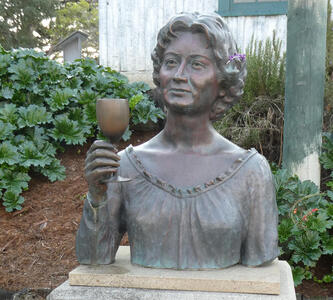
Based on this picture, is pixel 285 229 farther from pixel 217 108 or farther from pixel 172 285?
pixel 172 285

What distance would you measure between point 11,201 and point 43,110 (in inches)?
47.7

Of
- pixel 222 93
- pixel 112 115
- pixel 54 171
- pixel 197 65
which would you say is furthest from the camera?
pixel 54 171

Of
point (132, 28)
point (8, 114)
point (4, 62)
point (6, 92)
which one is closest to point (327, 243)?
point (8, 114)

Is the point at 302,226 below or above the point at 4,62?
below

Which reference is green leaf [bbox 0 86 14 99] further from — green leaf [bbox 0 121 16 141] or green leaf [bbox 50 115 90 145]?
green leaf [bbox 50 115 90 145]

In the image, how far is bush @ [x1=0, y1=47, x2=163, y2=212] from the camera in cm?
487

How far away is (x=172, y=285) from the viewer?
1.91 m

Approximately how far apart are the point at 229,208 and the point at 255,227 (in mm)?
161

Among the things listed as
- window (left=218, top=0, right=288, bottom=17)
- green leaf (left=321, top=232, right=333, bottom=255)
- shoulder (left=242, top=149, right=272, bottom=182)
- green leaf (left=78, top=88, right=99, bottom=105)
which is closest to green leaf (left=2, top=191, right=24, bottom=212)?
green leaf (left=78, top=88, right=99, bottom=105)

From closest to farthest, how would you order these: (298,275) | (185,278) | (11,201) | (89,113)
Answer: (185,278) → (298,275) → (11,201) → (89,113)

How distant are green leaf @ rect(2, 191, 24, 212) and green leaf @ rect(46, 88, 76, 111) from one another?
1.27m

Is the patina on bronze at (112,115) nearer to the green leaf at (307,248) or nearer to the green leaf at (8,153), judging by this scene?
the green leaf at (307,248)

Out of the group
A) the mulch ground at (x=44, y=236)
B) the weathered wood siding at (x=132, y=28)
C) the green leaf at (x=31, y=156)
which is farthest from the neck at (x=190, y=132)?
the weathered wood siding at (x=132, y=28)

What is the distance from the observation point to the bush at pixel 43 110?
16.0 ft
